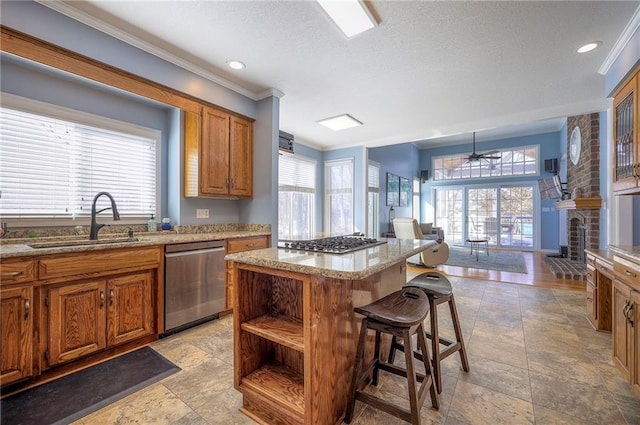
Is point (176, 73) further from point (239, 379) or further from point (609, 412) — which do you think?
point (609, 412)

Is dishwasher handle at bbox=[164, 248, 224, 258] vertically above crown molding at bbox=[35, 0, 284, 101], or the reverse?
crown molding at bbox=[35, 0, 284, 101]

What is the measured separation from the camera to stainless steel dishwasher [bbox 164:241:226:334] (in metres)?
2.45

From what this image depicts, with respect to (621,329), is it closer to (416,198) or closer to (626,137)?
(626,137)

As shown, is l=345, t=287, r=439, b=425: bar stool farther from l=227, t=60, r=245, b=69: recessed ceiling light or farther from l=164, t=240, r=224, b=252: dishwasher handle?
l=227, t=60, r=245, b=69: recessed ceiling light

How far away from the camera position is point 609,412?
1542 mm

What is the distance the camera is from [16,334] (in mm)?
1687

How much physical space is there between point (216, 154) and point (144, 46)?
1133 millimetres

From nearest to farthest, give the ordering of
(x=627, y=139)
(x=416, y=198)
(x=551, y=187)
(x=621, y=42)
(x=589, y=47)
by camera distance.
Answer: (x=627, y=139), (x=621, y=42), (x=589, y=47), (x=551, y=187), (x=416, y=198)

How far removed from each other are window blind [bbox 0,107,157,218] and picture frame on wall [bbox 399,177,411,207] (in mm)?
6399

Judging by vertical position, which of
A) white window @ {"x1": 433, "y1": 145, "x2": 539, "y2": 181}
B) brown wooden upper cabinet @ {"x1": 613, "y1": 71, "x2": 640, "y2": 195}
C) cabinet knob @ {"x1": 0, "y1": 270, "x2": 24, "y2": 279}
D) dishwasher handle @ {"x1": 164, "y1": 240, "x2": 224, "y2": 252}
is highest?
white window @ {"x1": 433, "y1": 145, "x2": 539, "y2": 181}

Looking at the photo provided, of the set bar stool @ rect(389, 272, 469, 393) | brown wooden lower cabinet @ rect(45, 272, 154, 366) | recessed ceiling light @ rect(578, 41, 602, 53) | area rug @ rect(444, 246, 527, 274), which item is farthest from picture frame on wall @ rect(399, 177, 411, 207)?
brown wooden lower cabinet @ rect(45, 272, 154, 366)

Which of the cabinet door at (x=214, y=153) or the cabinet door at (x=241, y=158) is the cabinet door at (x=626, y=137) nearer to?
the cabinet door at (x=241, y=158)

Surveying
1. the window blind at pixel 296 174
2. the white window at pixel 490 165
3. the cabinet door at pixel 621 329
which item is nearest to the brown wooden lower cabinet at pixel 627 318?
the cabinet door at pixel 621 329

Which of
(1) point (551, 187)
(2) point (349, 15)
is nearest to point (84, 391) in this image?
(2) point (349, 15)
